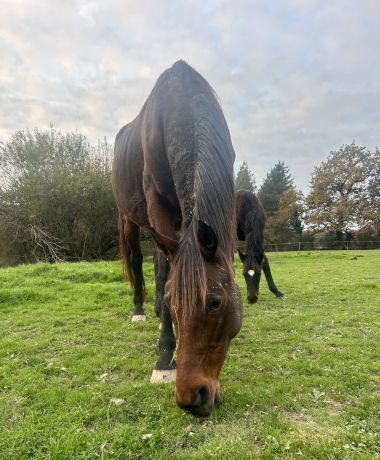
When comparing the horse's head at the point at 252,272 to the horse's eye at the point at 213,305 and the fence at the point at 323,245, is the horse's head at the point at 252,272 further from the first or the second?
the fence at the point at 323,245

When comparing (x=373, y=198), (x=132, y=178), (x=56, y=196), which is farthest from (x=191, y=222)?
(x=373, y=198)

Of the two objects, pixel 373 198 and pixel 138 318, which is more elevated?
pixel 373 198

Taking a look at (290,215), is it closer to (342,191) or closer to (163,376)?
(342,191)

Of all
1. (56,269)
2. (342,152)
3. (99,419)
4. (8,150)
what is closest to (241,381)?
(99,419)

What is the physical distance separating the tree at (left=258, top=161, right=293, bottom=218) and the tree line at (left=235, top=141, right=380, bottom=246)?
520 cm

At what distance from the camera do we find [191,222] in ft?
7.78

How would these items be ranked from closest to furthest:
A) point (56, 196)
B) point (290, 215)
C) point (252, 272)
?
point (252, 272)
point (56, 196)
point (290, 215)

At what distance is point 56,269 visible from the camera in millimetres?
9945

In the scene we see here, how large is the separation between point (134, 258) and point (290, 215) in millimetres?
38215

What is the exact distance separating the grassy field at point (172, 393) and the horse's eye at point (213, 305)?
0.88 meters

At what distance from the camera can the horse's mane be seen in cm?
210

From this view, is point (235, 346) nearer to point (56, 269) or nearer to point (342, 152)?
point (56, 269)

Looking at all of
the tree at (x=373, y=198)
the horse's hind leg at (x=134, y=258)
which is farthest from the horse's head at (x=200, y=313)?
the tree at (x=373, y=198)

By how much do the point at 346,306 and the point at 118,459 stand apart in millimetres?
5600
